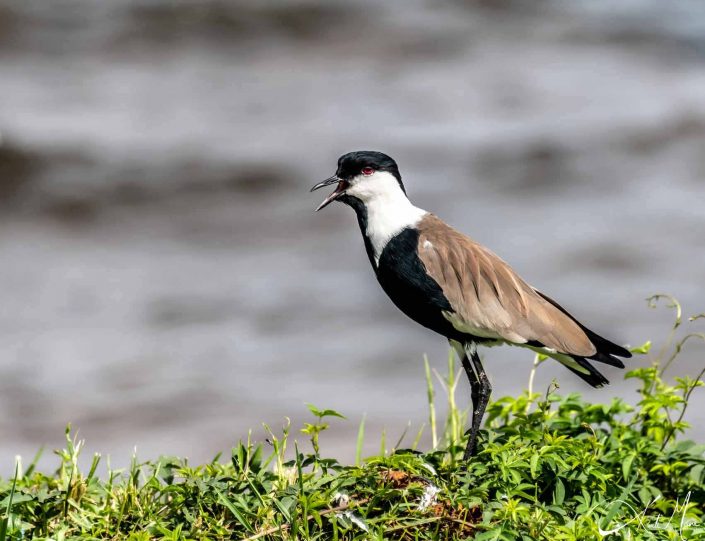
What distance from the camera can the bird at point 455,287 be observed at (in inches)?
189

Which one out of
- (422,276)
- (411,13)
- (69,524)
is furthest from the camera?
(411,13)

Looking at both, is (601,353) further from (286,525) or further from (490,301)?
(286,525)

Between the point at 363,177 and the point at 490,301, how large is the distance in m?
0.72

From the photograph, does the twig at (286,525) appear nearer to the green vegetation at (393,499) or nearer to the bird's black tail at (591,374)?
the green vegetation at (393,499)

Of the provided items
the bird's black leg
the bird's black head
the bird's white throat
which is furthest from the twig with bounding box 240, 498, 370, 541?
the bird's black head

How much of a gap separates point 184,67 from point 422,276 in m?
8.16

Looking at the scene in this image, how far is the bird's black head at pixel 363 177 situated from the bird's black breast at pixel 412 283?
0.21m

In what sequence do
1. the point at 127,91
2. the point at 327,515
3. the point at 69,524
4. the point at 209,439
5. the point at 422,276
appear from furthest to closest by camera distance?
the point at 127,91
the point at 209,439
the point at 422,276
the point at 69,524
the point at 327,515

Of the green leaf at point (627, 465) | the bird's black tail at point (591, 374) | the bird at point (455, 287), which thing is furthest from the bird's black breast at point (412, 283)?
the green leaf at point (627, 465)

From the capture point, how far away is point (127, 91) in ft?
39.7

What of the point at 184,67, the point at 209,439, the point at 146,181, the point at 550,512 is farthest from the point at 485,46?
the point at 550,512

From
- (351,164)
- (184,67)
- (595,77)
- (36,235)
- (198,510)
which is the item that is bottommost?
(198,510)

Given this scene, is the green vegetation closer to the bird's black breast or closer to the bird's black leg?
Result: the bird's black leg

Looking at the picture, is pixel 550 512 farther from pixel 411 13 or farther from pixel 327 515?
pixel 411 13
